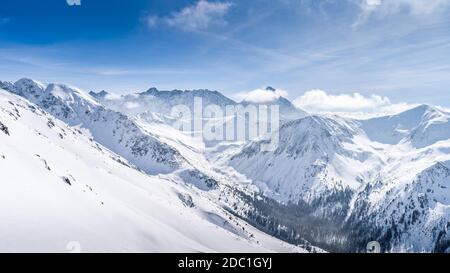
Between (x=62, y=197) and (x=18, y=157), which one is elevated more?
(x=18, y=157)

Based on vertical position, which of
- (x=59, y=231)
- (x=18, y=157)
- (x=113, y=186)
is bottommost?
(x=113, y=186)

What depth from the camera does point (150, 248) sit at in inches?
3012

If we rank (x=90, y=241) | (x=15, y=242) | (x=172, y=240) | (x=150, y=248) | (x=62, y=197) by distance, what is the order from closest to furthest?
(x=15, y=242) → (x=90, y=241) → (x=150, y=248) → (x=62, y=197) → (x=172, y=240)

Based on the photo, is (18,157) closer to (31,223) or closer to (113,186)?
(31,223)
